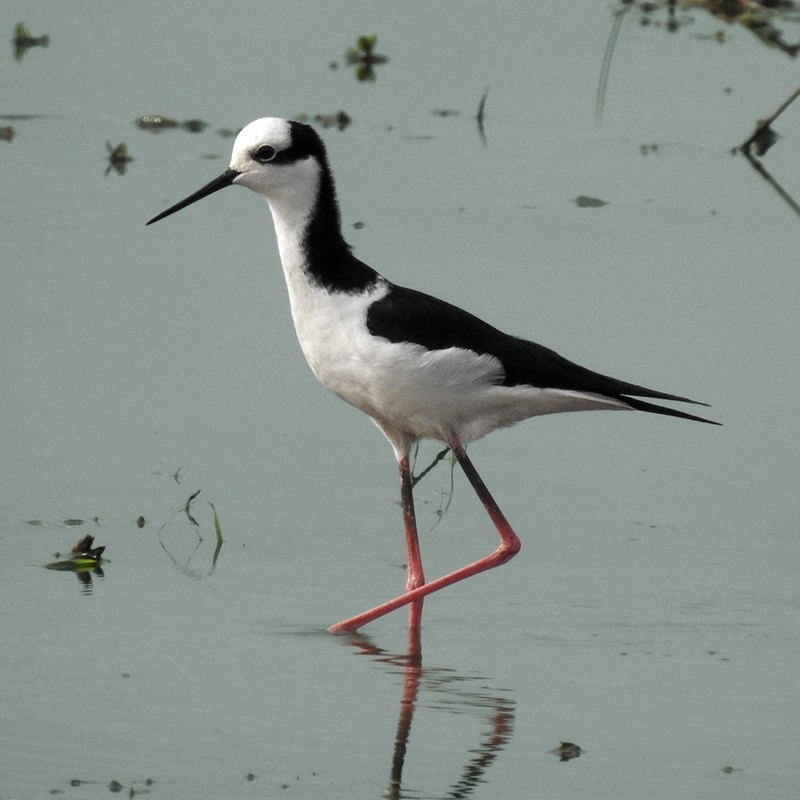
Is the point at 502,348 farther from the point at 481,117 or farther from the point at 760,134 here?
the point at 481,117

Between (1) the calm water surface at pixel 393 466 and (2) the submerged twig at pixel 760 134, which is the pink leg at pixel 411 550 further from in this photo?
(2) the submerged twig at pixel 760 134

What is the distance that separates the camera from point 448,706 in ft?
17.2

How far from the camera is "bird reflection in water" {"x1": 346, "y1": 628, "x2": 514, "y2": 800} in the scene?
186 inches

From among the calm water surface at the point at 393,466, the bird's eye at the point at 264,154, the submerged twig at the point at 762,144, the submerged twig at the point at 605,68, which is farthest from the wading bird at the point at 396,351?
the submerged twig at the point at 605,68

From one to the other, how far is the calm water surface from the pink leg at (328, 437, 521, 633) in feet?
0.27

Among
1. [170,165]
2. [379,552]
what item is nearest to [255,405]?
[379,552]

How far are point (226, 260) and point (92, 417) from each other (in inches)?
74.3

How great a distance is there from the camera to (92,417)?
23.9 ft

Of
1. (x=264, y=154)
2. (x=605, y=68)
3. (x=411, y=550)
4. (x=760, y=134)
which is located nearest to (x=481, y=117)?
(x=605, y=68)

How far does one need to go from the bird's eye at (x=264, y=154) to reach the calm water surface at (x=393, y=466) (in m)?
1.23

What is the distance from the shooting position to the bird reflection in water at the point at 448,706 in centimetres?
472

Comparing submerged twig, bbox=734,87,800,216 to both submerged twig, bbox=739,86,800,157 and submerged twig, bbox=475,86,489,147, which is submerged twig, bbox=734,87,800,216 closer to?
submerged twig, bbox=739,86,800,157

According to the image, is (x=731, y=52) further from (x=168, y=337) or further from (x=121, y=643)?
(x=121, y=643)

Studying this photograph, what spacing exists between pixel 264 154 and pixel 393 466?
5.01 ft
